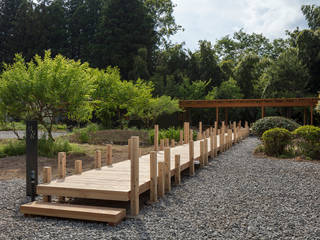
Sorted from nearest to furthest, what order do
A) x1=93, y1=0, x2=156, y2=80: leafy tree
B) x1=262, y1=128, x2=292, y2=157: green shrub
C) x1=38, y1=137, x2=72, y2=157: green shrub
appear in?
x1=38, y1=137, x2=72, y2=157: green shrub < x1=262, y1=128, x2=292, y2=157: green shrub < x1=93, y1=0, x2=156, y2=80: leafy tree

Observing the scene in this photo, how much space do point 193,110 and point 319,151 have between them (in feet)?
62.7

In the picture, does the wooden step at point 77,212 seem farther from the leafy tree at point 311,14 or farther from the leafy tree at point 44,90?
the leafy tree at point 311,14

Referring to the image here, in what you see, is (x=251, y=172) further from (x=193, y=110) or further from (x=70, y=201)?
(x=193, y=110)

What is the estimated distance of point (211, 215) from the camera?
4328 mm

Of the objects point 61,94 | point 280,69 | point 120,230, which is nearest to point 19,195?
point 120,230

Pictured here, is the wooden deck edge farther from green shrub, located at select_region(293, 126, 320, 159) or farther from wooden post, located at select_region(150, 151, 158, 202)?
green shrub, located at select_region(293, 126, 320, 159)

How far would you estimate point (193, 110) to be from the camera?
28.7 meters

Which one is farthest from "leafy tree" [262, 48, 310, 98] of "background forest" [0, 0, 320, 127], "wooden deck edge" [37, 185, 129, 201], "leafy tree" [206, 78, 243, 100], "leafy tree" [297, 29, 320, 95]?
"wooden deck edge" [37, 185, 129, 201]

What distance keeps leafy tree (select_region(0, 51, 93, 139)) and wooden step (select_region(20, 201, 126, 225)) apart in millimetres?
5899

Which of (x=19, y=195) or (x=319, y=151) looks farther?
(x=319, y=151)

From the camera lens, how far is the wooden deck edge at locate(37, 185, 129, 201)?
4.25 metres

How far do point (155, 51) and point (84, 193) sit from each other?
35.4 meters

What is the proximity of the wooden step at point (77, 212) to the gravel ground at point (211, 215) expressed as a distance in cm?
8

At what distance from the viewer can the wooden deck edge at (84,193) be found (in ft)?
13.9
